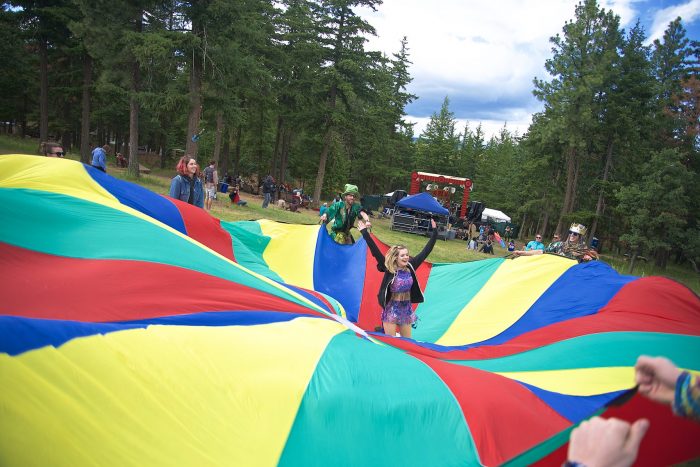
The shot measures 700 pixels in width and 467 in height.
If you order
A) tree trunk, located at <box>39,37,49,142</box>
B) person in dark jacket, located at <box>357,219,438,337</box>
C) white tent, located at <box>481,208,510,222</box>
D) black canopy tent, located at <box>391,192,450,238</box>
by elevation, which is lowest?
white tent, located at <box>481,208,510,222</box>

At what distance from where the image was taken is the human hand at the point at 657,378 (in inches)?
54.2

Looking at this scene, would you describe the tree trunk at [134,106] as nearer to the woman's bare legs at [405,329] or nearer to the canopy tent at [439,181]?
the canopy tent at [439,181]

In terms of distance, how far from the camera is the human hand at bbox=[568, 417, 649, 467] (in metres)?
1.09

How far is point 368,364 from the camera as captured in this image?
95.7 inches

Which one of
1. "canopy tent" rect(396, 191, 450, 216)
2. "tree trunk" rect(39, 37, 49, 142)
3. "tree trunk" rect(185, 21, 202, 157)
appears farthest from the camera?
"canopy tent" rect(396, 191, 450, 216)

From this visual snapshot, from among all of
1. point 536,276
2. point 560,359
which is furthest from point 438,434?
point 536,276

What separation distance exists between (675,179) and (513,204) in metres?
16.6

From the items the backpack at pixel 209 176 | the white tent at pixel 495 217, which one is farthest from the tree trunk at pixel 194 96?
the white tent at pixel 495 217

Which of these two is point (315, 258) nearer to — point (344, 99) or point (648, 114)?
point (344, 99)

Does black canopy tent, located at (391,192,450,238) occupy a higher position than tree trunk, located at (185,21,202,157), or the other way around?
tree trunk, located at (185,21,202,157)

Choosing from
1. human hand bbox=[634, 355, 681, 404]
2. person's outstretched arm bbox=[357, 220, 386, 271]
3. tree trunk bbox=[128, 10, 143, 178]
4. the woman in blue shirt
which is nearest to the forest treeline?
tree trunk bbox=[128, 10, 143, 178]

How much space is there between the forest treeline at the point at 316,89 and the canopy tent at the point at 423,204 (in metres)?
4.48

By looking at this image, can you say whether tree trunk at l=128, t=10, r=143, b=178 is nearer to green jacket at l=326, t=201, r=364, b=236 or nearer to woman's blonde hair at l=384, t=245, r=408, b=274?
green jacket at l=326, t=201, r=364, b=236

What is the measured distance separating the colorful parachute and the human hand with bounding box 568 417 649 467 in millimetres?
628
